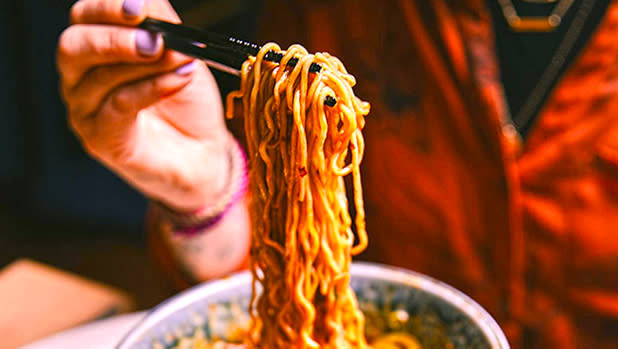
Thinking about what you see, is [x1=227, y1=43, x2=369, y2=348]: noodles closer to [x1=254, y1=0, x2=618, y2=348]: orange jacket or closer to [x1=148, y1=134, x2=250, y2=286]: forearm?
[x1=148, y1=134, x2=250, y2=286]: forearm

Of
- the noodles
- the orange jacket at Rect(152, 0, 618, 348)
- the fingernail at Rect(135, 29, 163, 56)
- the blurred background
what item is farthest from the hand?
the blurred background

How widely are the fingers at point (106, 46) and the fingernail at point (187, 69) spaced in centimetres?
4

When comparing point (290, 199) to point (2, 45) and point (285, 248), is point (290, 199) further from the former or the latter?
point (2, 45)

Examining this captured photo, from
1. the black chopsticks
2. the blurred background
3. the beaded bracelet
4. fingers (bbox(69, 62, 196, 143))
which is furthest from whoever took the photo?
the blurred background

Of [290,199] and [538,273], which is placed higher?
[290,199]

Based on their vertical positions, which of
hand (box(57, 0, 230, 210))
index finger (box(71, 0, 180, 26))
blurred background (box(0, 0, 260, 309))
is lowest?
blurred background (box(0, 0, 260, 309))

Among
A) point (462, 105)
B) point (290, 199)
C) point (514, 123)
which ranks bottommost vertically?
point (514, 123)

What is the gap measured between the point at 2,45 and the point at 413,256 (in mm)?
1685

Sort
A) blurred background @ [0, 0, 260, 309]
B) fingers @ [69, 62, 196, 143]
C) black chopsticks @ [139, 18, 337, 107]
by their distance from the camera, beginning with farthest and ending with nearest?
blurred background @ [0, 0, 260, 309]
fingers @ [69, 62, 196, 143]
black chopsticks @ [139, 18, 337, 107]

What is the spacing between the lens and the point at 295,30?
1.13 metres

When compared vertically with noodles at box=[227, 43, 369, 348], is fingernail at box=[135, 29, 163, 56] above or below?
above

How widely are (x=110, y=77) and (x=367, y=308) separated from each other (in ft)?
1.52

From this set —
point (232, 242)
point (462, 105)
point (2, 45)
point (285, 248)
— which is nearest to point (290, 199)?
point (285, 248)

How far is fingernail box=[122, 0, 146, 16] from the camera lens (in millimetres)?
628
